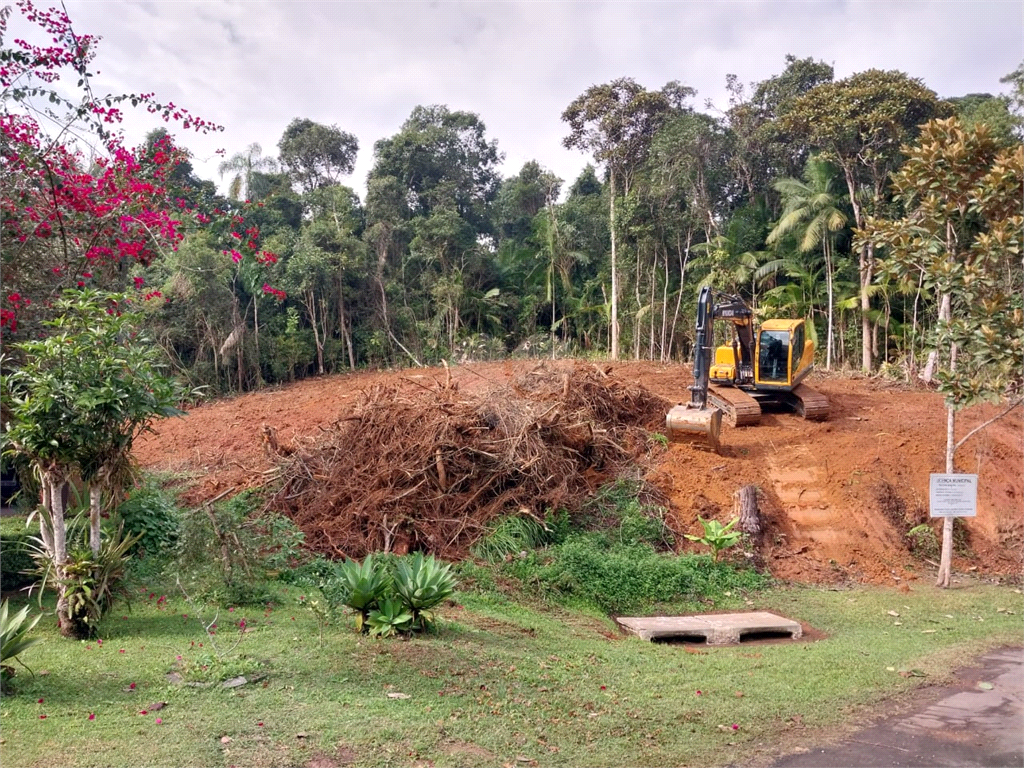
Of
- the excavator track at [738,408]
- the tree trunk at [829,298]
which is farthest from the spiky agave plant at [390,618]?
the tree trunk at [829,298]

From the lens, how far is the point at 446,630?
7.02 metres

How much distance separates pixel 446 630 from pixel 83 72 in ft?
19.6

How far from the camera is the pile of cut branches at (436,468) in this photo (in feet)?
→ 34.0

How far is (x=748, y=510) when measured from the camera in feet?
36.3

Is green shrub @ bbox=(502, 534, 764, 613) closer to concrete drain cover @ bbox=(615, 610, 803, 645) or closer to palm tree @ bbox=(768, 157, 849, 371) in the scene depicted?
concrete drain cover @ bbox=(615, 610, 803, 645)

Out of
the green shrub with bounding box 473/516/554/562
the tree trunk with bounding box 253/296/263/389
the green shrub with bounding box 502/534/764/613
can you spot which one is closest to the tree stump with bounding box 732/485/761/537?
the green shrub with bounding box 502/534/764/613

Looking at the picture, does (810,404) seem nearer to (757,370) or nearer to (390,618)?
(757,370)

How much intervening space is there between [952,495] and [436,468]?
6.55m

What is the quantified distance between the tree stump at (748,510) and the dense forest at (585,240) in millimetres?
7687

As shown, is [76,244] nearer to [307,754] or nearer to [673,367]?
[307,754]

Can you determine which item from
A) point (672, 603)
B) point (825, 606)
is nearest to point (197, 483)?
point (672, 603)

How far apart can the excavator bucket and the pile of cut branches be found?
0.90 metres

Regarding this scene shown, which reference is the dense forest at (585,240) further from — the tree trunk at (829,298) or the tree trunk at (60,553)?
the tree trunk at (60,553)

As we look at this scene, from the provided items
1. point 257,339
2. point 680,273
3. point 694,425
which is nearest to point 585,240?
point 680,273
